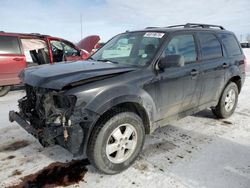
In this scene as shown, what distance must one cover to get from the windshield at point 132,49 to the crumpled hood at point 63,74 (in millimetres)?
307

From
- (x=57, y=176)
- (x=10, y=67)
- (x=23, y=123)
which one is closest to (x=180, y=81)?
(x=57, y=176)

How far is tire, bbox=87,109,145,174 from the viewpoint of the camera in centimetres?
298

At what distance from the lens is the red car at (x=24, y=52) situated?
24.2 ft

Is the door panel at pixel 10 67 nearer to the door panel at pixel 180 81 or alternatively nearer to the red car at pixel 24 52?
the red car at pixel 24 52

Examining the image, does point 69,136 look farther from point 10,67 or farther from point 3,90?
point 3,90

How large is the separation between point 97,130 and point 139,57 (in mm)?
1366

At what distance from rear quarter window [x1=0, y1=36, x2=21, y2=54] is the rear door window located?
5417 mm

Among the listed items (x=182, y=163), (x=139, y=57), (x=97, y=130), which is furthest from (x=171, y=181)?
(x=139, y=57)

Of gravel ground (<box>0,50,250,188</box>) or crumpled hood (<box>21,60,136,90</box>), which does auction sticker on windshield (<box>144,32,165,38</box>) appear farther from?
gravel ground (<box>0,50,250,188</box>)

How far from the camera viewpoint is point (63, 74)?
122 inches

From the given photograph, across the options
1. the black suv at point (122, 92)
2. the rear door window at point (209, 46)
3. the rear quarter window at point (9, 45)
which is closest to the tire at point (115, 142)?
the black suv at point (122, 92)

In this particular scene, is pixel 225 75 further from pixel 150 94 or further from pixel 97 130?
pixel 97 130

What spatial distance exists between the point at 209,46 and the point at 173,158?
2149mm

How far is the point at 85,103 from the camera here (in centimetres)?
283
